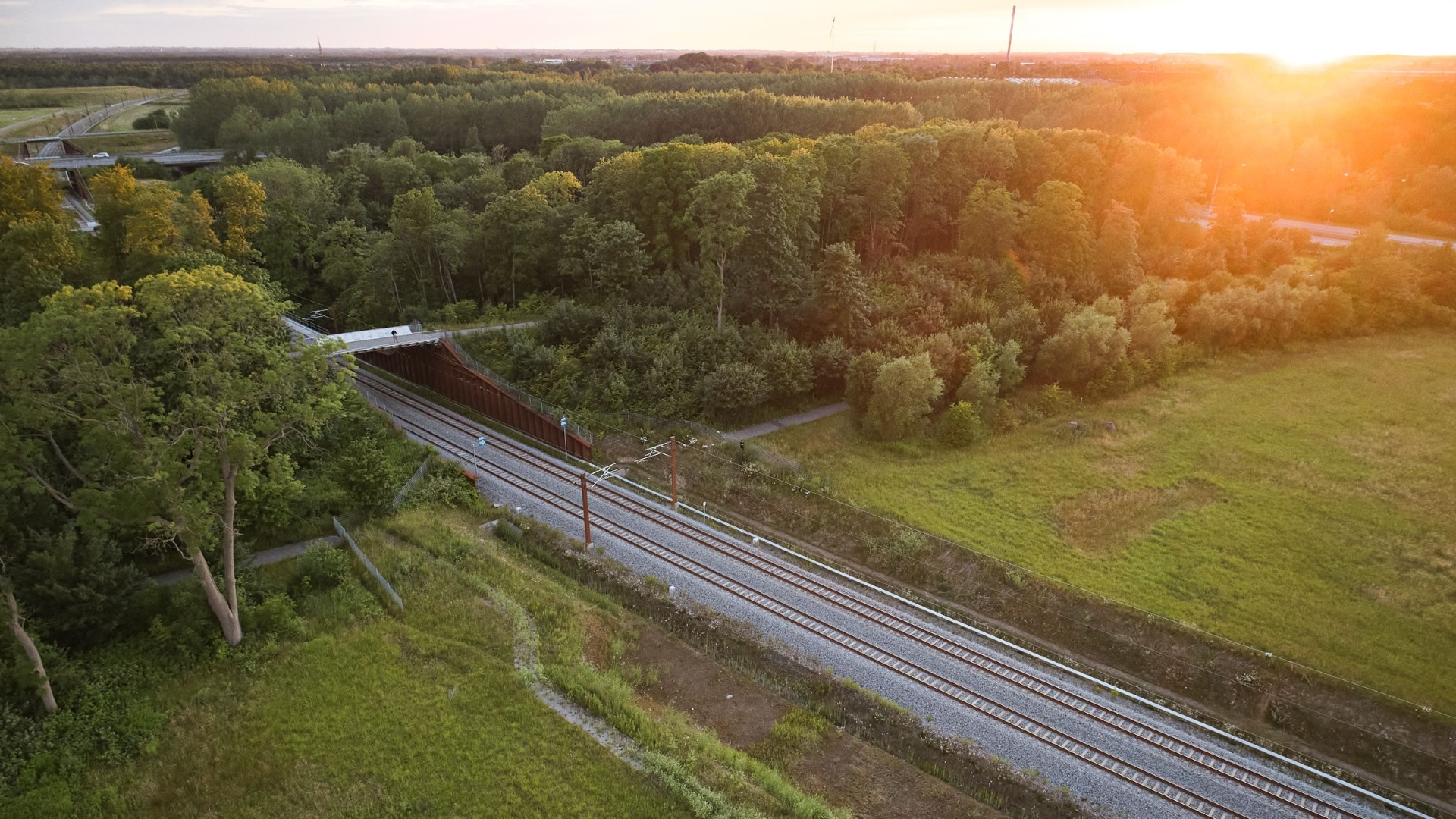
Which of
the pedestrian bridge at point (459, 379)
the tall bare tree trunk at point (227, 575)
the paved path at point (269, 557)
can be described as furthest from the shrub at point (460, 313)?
the tall bare tree trunk at point (227, 575)

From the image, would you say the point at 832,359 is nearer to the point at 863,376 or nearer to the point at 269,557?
the point at 863,376

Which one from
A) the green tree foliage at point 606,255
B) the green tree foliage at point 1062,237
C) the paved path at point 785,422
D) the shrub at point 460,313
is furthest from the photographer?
the green tree foliage at point 1062,237

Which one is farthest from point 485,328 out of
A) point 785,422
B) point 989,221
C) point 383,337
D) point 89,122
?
point 89,122

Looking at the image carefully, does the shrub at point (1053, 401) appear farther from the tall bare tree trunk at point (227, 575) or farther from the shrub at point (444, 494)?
the tall bare tree trunk at point (227, 575)

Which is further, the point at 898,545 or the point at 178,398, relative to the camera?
the point at 898,545

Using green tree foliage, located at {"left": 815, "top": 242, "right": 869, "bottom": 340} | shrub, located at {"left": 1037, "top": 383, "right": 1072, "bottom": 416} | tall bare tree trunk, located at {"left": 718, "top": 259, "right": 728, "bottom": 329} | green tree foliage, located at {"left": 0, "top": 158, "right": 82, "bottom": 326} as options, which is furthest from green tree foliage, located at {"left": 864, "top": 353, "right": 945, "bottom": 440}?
green tree foliage, located at {"left": 0, "top": 158, "right": 82, "bottom": 326}

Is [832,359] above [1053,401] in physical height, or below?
above

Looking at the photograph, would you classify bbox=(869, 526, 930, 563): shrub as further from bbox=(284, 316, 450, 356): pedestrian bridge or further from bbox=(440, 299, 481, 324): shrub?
bbox=(440, 299, 481, 324): shrub
